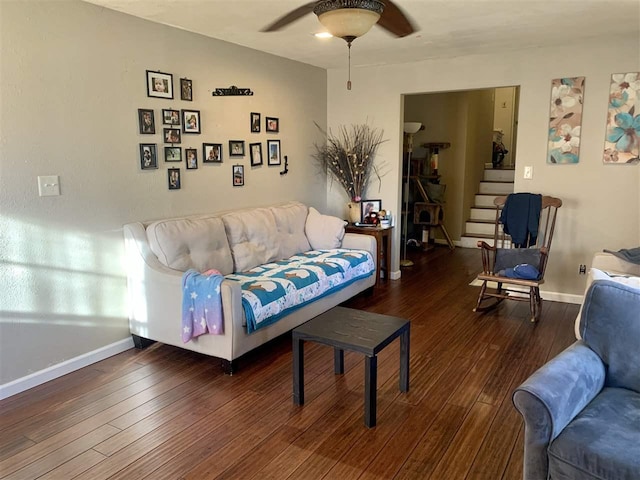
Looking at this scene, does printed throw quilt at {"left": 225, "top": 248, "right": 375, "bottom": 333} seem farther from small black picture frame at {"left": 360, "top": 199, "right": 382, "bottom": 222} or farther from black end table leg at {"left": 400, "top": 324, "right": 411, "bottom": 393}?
black end table leg at {"left": 400, "top": 324, "right": 411, "bottom": 393}

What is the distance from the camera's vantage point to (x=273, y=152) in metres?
4.70

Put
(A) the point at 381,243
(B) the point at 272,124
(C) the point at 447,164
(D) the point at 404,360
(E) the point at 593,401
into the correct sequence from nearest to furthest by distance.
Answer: (E) the point at 593,401 → (D) the point at 404,360 → (B) the point at 272,124 → (A) the point at 381,243 → (C) the point at 447,164

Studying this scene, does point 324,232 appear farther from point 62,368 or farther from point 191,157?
point 62,368

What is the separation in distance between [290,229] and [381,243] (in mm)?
1047

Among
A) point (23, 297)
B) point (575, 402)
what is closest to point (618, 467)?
point (575, 402)

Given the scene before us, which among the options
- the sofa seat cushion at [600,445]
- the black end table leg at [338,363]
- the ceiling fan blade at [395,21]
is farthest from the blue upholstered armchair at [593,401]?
the ceiling fan blade at [395,21]

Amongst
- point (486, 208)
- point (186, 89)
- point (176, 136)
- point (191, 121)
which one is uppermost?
point (186, 89)

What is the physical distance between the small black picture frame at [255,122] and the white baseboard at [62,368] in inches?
83.3

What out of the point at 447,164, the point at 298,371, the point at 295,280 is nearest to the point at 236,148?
the point at 295,280

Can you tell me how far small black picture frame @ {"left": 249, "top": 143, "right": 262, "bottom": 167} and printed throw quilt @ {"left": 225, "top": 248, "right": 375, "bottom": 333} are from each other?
0.95m

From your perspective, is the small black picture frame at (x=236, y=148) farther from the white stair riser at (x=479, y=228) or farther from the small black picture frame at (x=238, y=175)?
the white stair riser at (x=479, y=228)

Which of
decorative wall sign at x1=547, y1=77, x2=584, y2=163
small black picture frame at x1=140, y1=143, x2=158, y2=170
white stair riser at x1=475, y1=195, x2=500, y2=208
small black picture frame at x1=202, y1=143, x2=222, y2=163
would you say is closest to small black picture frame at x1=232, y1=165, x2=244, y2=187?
small black picture frame at x1=202, y1=143, x2=222, y2=163

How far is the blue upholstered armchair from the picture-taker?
5.02 ft

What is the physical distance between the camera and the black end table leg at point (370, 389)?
2381 millimetres
